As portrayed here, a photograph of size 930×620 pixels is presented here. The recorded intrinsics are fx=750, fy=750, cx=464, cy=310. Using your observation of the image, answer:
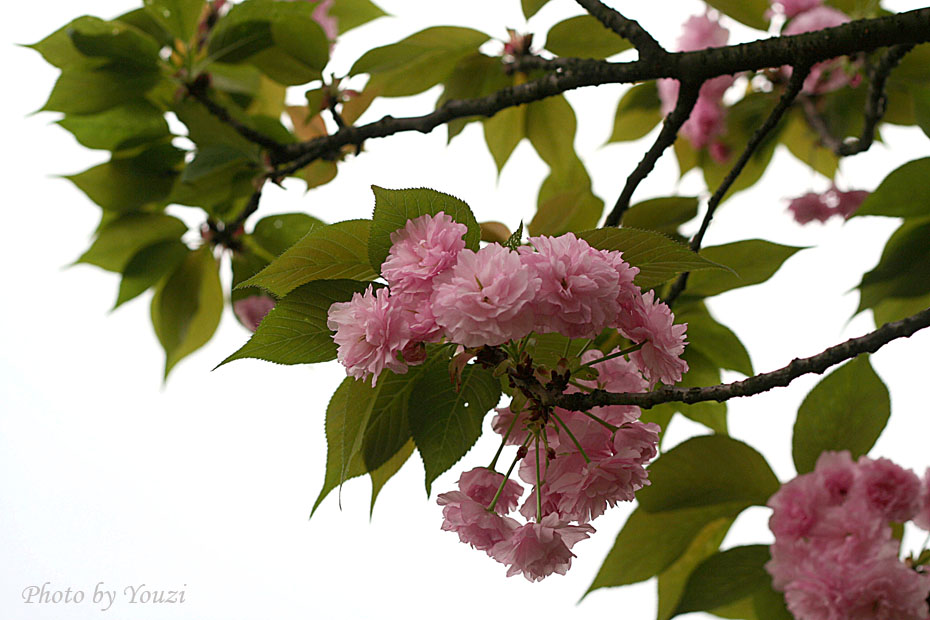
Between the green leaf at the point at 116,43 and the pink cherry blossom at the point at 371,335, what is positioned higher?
the green leaf at the point at 116,43

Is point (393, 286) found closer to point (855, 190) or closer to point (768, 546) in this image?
point (768, 546)

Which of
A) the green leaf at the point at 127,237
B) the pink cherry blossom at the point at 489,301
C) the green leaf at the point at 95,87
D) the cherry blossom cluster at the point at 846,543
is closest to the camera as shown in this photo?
the pink cherry blossom at the point at 489,301

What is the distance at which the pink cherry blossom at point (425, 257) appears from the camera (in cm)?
31

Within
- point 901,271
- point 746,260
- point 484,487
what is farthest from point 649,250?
point 901,271

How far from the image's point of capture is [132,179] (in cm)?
80

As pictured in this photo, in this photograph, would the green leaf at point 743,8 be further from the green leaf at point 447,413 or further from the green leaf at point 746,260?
the green leaf at point 447,413

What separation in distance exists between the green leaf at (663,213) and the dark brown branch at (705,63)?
0.33 feet

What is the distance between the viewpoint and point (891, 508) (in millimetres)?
445

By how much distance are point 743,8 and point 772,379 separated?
486mm

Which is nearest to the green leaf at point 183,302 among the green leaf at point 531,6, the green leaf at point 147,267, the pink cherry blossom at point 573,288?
the green leaf at point 147,267

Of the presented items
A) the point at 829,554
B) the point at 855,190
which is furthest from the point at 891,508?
the point at 855,190

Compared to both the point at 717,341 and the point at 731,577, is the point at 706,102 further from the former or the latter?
the point at 731,577

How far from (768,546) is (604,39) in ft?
1.51

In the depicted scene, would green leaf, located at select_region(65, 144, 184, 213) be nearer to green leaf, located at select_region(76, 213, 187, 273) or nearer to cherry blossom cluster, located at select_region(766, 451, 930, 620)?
green leaf, located at select_region(76, 213, 187, 273)
